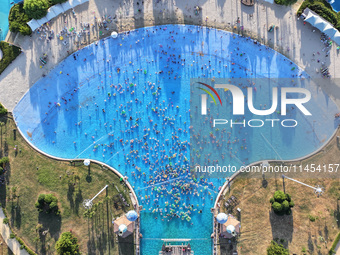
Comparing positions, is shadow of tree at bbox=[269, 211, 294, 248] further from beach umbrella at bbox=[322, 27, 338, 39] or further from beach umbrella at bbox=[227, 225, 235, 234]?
beach umbrella at bbox=[322, 27, 338, 39]

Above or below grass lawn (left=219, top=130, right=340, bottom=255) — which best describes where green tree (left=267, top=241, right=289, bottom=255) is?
below

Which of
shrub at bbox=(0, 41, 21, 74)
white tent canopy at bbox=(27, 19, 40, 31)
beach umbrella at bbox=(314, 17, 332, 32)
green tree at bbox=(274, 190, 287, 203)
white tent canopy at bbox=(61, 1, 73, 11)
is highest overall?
white tent canopy at bbox=(61, 1, 73, 11)

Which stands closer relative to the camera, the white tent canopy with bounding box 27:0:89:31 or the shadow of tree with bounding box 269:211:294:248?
the shadow of tree with bounding box 269:211:294:248

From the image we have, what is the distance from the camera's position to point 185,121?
2900cm

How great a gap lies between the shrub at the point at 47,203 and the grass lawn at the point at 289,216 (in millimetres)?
17878

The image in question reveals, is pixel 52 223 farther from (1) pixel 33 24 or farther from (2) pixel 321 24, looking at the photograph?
(2) pixel 321 24

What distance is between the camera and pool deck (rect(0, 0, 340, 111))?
96.4ft

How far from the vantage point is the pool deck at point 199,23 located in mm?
29375

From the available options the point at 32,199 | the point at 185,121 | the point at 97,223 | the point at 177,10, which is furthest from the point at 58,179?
the point at 177,10

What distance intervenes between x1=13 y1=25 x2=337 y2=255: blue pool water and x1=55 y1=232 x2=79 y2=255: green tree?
778 centimetres

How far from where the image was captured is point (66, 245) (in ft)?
84.4

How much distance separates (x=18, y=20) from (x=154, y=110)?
1821 cm

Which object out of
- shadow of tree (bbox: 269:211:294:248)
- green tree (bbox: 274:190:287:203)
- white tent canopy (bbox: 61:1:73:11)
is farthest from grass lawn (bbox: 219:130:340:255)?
white tent canopy (bbox: 61:1:73:11)

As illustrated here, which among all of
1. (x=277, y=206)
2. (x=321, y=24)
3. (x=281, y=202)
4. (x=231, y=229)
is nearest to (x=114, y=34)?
(x=321, y=24)
